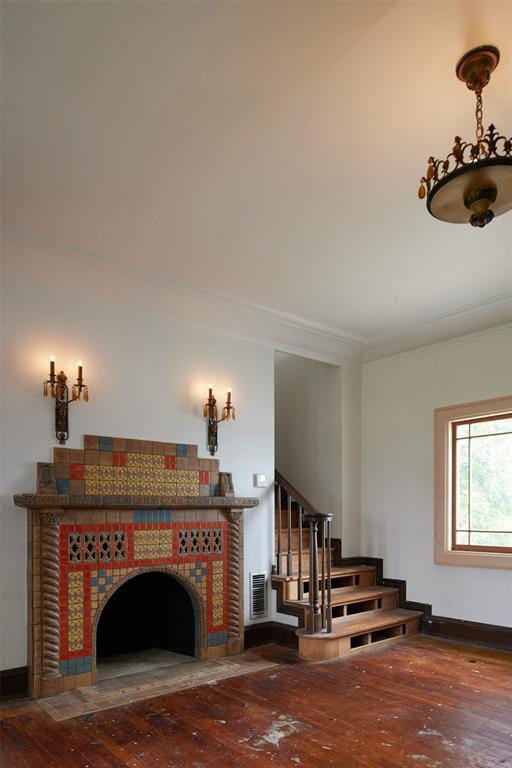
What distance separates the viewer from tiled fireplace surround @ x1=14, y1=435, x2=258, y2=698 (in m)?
4.40

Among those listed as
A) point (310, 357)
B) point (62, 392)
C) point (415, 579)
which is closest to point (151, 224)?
point (62, 392)

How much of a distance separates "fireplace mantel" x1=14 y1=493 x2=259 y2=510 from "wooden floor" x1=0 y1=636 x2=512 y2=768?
4.47 ft

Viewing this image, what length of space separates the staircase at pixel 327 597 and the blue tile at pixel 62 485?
2.12 metres

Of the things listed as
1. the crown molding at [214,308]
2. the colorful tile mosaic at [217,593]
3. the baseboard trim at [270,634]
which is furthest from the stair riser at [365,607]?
the crown molding at [214,308]

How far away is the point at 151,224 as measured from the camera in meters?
4.25

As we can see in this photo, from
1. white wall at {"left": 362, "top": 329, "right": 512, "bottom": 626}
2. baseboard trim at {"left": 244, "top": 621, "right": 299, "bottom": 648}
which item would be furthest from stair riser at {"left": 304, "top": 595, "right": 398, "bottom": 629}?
baseboard trim at {"left": 244, "top": 621, "right": 299, "bottom": 648}

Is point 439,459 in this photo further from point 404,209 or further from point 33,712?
point 33,712

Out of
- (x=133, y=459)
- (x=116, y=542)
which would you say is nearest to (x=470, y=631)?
(x=116, y=542)

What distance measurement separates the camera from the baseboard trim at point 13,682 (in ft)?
13.8

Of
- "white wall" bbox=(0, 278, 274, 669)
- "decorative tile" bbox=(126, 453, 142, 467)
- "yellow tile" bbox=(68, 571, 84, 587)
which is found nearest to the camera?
"white wall" bbox=(0, 278, 274, 669)

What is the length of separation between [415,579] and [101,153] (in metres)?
5.33

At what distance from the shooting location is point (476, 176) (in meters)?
2.52

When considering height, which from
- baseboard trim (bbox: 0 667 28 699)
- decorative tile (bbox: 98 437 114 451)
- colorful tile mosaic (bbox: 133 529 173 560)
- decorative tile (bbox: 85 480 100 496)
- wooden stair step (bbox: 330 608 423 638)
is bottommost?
wooden stair step (bbox: 330 608 423 638)

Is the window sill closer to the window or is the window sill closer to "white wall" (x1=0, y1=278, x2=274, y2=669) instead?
the window
